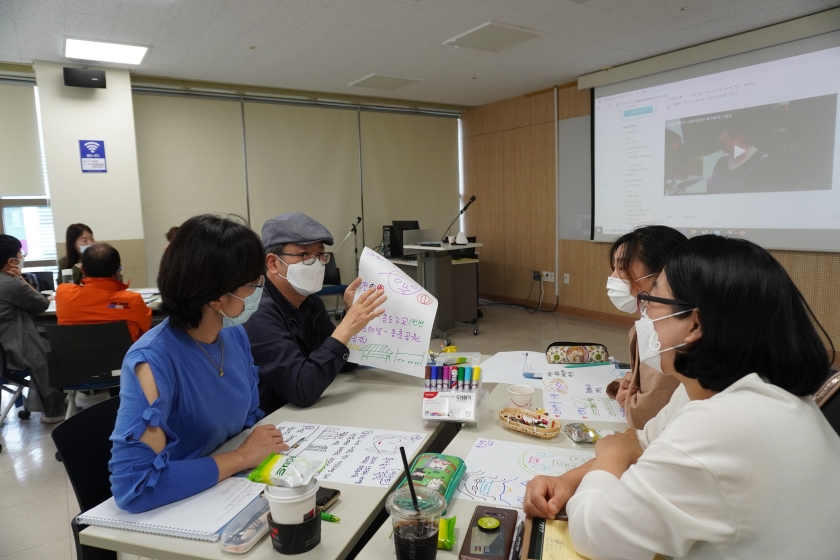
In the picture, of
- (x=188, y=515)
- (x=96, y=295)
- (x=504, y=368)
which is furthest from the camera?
(x=96, y=295)

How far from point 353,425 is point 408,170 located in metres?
6.15

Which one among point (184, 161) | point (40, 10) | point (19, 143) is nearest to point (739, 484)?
point (40, 10)

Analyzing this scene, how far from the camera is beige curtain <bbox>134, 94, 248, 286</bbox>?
5.56 meters

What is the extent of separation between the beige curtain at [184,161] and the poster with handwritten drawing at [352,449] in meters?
4.87

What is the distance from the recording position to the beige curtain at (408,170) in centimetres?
705

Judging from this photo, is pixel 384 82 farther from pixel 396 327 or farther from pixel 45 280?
pixel 396 327

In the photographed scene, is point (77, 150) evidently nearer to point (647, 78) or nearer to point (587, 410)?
point (587, 410)

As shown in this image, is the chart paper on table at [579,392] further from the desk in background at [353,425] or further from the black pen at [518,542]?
the black pen at [518,542]

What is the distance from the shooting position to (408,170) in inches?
291

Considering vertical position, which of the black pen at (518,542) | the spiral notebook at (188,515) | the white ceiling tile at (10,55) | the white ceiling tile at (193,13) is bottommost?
the black pen at (518,542)

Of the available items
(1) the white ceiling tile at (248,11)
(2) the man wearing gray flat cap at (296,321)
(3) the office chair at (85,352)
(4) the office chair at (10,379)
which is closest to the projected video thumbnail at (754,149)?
(1) the white ceiling tile at (248,11)

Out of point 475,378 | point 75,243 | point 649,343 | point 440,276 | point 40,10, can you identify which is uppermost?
point 40,10

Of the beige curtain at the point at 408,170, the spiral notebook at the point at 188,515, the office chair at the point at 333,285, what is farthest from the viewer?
the beige curtain at the point at 408,170

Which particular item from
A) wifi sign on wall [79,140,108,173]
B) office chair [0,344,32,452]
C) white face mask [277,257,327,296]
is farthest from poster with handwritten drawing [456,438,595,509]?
wifi sign on wall [79,140,108,173]
